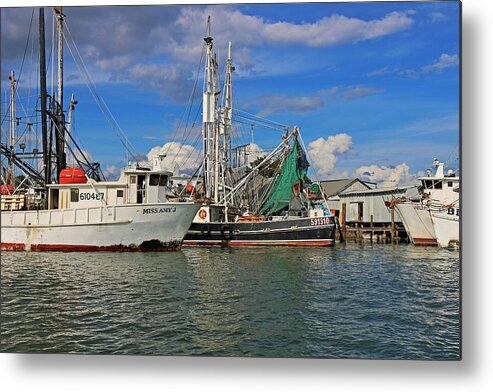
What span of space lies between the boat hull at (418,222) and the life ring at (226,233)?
15.1 feet

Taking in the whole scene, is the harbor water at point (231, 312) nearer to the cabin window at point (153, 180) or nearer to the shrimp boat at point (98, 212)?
the shrimp boat at point (98, 212)

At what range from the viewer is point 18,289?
616 centimetres

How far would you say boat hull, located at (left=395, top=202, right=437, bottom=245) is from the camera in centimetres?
966

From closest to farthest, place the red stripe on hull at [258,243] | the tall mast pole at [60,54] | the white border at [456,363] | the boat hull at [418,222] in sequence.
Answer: the white border at [456,363] < the tall mast pole at [60,54] < the boat hull at [418,222] < the red stripe on hull at [258,243]

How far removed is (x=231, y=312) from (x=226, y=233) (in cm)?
983

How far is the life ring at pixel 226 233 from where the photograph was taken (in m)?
15.3

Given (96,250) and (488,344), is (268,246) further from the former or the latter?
(488,344)

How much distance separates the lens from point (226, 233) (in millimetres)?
15352

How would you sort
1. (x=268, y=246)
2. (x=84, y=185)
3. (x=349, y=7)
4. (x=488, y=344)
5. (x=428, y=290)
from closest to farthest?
(x=488, y=344)
(x=349, y=7)
(x=428, y=290)
(x=84, y=185)
(x=268, y=246)

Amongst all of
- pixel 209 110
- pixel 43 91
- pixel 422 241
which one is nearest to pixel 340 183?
pixel 209 110

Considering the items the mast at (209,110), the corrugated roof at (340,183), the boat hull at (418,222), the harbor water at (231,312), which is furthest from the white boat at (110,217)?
the boat hull at (418,222)

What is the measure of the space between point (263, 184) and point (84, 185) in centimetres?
601

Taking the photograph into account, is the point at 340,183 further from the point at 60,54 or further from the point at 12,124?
the point at 12,124

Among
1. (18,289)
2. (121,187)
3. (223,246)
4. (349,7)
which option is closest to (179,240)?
(121,187)
